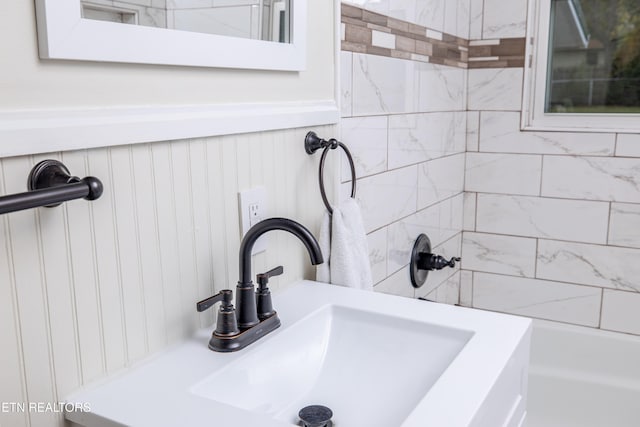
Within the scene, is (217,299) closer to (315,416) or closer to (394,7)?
(315,416)

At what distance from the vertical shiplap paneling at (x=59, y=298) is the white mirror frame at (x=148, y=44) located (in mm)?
154

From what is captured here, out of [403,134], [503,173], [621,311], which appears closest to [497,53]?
[503,173]

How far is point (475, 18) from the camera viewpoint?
99.0 inches

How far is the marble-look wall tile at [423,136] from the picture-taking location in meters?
1.88

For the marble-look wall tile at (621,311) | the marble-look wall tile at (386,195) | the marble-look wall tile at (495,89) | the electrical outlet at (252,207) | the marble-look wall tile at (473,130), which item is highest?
the marble-look wall tile at (495,89)

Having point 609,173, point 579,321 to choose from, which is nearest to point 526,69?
point 609,173

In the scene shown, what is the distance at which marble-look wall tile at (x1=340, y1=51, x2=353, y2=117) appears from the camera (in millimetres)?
1518

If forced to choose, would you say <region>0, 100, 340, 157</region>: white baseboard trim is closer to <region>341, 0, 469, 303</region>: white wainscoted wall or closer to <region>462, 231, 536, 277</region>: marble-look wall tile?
<region>341, 0, 469, 303</region>: white wainscoted wall

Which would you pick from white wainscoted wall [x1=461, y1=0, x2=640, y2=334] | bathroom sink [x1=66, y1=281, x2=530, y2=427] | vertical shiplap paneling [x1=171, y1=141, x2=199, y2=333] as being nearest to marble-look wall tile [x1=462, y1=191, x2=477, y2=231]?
white wainscoted wall [x1=461, y1=0, x2=640, y2=334]

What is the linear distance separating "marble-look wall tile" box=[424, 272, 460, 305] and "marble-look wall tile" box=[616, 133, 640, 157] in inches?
32.8

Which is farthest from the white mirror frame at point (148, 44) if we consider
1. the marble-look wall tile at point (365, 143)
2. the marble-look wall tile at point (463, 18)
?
the marble-look wall tile at point (463, 18)

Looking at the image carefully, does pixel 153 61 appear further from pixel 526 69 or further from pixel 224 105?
pixel 526 69

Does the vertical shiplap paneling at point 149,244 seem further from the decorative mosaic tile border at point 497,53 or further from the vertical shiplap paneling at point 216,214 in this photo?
the decorative mosaic tile border at point 497,53

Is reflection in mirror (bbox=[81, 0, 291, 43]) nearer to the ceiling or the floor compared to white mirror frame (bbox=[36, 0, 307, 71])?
nearer to the ceiling
